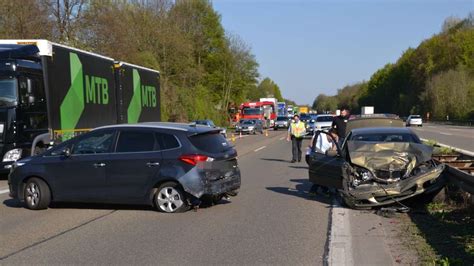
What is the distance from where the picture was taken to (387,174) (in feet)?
31.9

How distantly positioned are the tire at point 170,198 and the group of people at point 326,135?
3.05 m

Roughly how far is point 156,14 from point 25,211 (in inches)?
1881

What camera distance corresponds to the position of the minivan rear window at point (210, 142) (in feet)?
31.9

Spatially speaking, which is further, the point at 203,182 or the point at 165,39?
the point at 165,39

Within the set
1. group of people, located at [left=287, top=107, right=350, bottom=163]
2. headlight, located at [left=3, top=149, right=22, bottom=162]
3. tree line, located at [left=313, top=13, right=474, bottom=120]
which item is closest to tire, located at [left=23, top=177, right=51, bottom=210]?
headlight, located at [left=3, top=149, right=22, bottom=162]

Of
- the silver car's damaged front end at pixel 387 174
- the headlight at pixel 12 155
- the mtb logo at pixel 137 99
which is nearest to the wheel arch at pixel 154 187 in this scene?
the silver car's damaged front end at pixel 387 174

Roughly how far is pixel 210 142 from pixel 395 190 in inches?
128

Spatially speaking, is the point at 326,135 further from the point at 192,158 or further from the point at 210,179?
the point at 192,158

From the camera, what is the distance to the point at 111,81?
64.1ft

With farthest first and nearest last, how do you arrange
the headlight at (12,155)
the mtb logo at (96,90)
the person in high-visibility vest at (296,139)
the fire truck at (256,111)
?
the fire truck at (256,111)
the person in high-visibility vest at (296,139)
the mtb logo at (96,90)
the headlight at (12,155)

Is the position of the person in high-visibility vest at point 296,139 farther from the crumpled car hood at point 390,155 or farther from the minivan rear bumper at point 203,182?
the minivan rear bumper at point 203,182

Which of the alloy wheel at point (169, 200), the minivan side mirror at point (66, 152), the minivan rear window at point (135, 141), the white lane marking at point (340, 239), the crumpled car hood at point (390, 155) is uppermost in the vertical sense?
the minivan rear window at point (135, 141)

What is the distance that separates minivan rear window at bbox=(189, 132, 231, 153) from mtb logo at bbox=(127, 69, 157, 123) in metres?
11.1

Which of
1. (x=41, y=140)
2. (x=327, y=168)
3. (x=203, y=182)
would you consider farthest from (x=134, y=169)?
(x=41, y=140)
